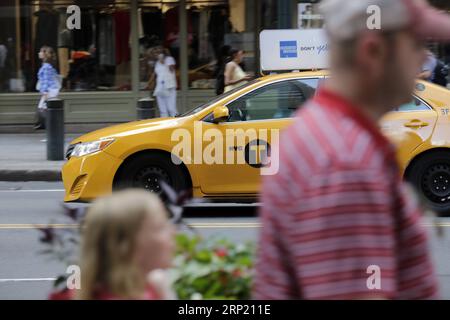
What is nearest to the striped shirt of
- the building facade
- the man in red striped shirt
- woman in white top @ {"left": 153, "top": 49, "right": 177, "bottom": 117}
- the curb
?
the man in red striped shirt

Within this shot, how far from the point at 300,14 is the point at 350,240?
15.2 m

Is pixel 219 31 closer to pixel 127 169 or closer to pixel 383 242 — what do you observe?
pixel 127 169

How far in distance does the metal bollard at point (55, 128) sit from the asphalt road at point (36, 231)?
1148 mm

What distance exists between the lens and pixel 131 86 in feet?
66.7

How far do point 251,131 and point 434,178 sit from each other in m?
2.06

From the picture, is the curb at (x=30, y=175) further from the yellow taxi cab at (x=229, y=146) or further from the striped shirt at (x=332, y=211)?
the striped shirt at (x=332, y=211)

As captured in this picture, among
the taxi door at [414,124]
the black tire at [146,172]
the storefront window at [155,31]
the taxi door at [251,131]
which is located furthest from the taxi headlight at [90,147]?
the storefront window at [155,31]

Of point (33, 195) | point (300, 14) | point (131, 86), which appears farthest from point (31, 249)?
point (131, 86)

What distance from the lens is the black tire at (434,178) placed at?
1052cm

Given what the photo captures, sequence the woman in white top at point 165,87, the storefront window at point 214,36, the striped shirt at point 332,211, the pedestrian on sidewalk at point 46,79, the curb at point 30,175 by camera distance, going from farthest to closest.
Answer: the storefront window at point 214,36 < the woman in white top at point 165,87 < the pedestrian on sidewalk at point 46,79 < the curb at point 30,175 < the striped shirt at point 332,211

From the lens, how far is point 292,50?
43.5 feet

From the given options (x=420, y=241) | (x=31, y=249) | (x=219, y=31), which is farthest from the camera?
(x=219, y=31)

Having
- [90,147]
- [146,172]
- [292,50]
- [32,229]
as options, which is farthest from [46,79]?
[32,229]

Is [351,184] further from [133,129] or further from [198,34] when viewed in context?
[198,34]
